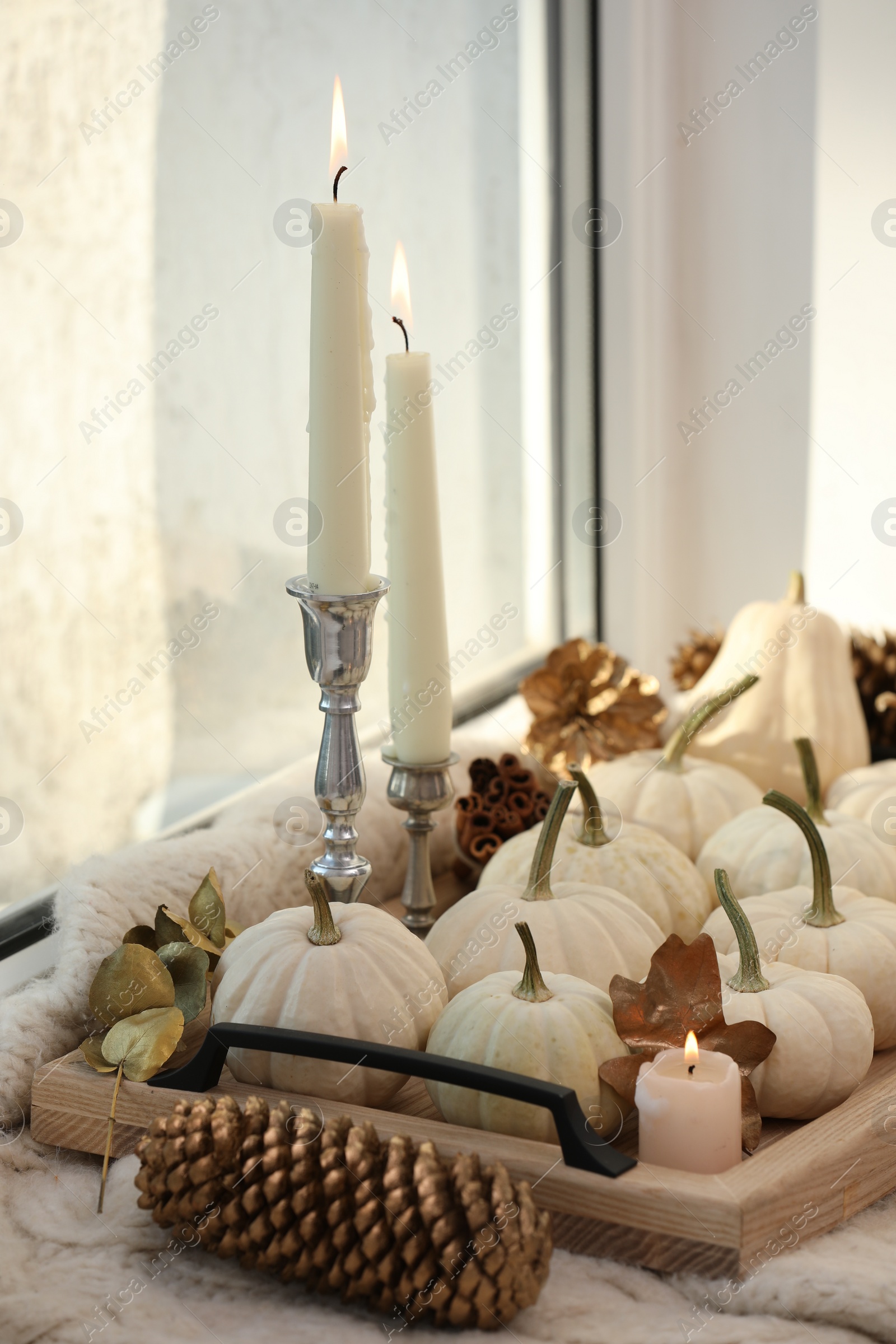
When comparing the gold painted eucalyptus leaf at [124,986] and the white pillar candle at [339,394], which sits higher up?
the white pillar candle at [339,394]

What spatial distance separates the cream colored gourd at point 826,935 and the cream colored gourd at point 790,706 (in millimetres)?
278

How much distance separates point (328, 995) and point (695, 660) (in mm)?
614

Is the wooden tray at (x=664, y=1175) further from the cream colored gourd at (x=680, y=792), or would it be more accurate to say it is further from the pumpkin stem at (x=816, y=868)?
the cream colored gourd at (x=680, y=792)

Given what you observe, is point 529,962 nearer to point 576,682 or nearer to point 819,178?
point 576,682

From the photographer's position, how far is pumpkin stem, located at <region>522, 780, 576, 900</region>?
0.68m

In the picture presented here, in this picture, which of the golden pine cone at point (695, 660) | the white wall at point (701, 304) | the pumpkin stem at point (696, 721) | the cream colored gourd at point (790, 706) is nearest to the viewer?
the pumpkin stem at point (696, 721)

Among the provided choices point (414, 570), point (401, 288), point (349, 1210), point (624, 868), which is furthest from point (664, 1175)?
point (401, 288)

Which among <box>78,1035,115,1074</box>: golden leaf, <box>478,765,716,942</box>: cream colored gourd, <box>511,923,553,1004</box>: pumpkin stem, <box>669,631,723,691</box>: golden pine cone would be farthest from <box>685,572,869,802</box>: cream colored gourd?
<box>78,1035,115,1074</box>: golden leaf

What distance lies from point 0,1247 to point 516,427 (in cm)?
101

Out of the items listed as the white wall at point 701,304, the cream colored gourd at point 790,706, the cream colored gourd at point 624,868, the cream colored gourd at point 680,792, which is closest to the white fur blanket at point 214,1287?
the cream colored gourd at point 624,868

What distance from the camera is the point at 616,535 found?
1.40 metres

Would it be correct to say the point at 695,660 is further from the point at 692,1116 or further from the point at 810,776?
the point at 692,1116

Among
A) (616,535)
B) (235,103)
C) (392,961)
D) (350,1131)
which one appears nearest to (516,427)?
(616,535)

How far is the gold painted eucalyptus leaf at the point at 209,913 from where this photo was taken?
69 centimetres
